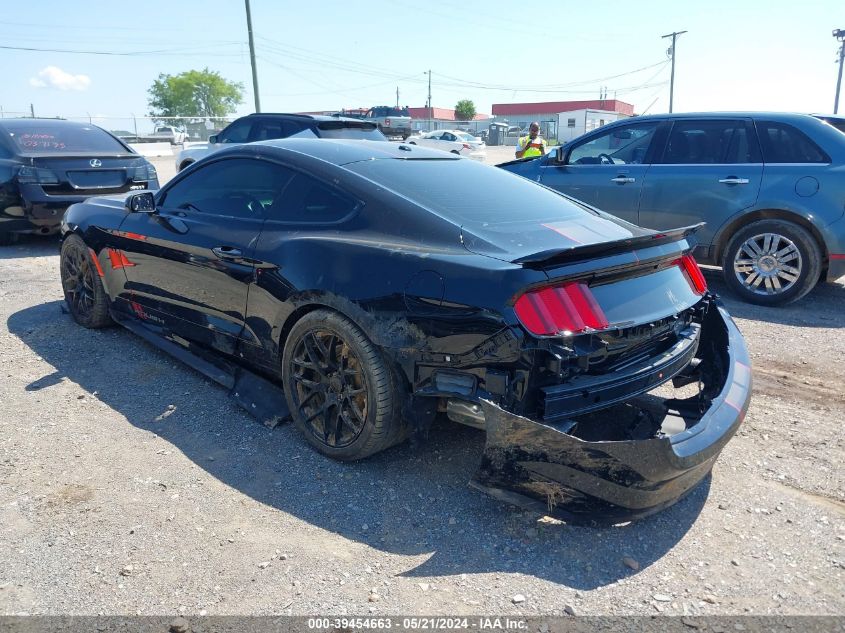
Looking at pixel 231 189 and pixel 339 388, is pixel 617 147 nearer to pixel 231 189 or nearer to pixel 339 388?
pixel 231 189

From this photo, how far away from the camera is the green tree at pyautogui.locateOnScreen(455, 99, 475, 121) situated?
278 ft

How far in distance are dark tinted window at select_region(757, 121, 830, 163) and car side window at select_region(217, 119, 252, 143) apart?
312 inches

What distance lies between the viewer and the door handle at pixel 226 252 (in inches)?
143

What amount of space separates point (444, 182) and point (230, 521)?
2024mm

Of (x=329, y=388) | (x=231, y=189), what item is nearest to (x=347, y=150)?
(x=231, y=189)

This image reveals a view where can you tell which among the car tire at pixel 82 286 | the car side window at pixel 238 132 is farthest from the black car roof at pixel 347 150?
the car side window at pixel 238 132

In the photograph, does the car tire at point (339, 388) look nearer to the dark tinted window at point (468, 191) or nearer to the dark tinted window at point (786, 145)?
the dark tinted window at point (468, 191)

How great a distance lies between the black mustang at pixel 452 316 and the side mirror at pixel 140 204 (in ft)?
0.06

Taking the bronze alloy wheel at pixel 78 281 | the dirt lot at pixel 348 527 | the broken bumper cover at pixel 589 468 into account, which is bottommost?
the dirt lot at pixel 348 527

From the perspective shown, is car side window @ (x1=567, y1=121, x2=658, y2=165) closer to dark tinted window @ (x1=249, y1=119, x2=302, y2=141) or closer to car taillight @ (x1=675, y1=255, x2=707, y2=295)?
car taillight @ (x1=675, y1=255, x2=707, y2=295)

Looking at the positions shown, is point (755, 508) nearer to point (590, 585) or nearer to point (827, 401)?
point (590, 585)

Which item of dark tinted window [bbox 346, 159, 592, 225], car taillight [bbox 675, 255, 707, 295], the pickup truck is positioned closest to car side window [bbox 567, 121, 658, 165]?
dark tinted window [bbox 346, 159, 592, 225]

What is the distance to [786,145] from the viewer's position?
618cm

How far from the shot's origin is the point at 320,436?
131 inches
